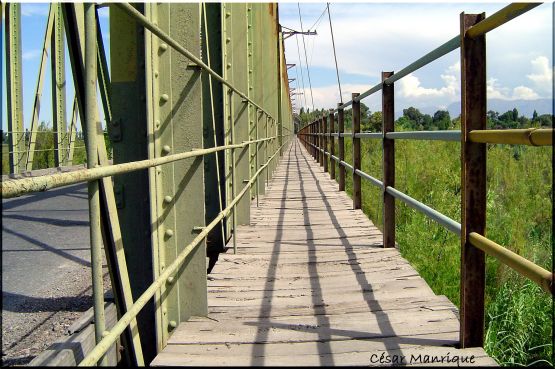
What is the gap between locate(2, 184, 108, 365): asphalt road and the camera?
120 inches

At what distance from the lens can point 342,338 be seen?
2.41 meters

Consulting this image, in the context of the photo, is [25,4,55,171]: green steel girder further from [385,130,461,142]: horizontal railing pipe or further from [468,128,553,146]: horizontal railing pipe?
[468,128,553,146]: horizontal railing pipe

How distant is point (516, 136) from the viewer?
1791 mm

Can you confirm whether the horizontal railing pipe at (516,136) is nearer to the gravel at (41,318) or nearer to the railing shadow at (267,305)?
the railing shadow at (267,305)

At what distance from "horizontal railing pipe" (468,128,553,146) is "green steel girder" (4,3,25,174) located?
484 inches

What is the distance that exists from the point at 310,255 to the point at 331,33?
28.1ft

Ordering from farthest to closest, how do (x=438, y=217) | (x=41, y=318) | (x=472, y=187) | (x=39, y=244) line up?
(x=39, y=244) < (x=41, y=318) < (x=438, y=217) < (x=472, y=187)

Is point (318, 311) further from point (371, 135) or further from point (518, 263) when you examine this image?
point (371, 135)

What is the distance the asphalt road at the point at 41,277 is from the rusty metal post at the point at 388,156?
7.02 ft

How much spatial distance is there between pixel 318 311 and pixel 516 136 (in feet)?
4.64

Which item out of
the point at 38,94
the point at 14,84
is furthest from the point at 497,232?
the point at 38,94

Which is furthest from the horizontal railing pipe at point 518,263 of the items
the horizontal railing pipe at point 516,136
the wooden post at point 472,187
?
the horizontal railing pipe at point 516,136

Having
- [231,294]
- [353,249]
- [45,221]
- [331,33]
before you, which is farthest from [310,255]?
[331,33]

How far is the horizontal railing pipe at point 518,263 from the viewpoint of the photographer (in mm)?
1598
